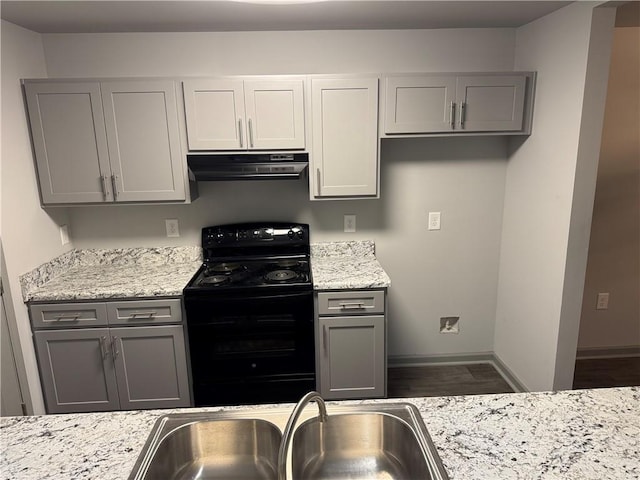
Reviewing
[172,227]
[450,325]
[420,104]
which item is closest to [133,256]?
[172,227]

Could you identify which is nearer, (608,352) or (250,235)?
(250,235)

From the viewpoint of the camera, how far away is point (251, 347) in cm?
251

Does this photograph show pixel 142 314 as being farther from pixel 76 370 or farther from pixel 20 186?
pixel 20 186

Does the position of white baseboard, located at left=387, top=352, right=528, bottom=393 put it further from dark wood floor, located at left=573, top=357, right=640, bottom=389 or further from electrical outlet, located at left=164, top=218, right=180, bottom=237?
electrical outlet, located at left=164, top=218, right=180, bottom=237

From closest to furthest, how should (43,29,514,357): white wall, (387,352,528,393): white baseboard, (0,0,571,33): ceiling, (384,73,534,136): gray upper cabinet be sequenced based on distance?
(0,0,571,33): ceiling < (384,73,534,136): gray upper cabinet < (43,29,514,357): white wall < (387,352,528,393): white baseboard

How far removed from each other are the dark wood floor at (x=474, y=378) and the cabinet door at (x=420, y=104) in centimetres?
176

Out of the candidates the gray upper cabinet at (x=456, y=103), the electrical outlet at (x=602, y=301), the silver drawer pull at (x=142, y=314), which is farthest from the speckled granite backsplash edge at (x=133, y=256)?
the electrical outlet at (x=602, y=301)

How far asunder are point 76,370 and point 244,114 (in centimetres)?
183

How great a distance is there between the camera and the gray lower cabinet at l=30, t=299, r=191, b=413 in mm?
2436

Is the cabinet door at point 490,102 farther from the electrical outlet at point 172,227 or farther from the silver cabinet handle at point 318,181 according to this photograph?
the electrical outlet at point 172,227

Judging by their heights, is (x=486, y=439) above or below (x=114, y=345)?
above

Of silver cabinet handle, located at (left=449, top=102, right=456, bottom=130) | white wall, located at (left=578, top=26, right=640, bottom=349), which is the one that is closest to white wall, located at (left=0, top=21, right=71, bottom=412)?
silver cabinet handle, located at (left=449, top=102, right=456, bottom=130)

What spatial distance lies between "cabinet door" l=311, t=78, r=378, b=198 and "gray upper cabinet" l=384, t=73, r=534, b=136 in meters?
0.13

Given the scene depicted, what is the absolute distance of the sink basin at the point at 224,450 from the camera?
116 centimetres
